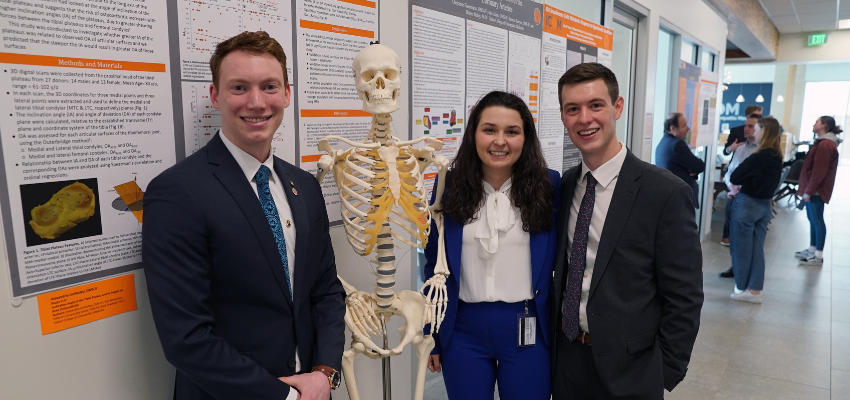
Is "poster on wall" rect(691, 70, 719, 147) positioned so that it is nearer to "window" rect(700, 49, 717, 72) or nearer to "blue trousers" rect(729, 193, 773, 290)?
"window" rect(700, 49, 717, 72)

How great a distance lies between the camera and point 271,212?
1318mm

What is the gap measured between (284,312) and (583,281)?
926 mm

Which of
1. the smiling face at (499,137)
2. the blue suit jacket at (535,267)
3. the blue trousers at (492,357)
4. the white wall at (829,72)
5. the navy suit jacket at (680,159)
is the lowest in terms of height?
the blue trousers at (492,357)

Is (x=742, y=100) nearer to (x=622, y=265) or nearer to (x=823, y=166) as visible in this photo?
(x=823, y=166)

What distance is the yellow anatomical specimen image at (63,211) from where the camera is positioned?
1227 mm

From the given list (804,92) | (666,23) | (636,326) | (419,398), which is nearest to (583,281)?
(636,326)

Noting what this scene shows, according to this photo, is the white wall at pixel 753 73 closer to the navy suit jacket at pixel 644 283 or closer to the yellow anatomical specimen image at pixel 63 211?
the navy suit jacket at pixel 644 283

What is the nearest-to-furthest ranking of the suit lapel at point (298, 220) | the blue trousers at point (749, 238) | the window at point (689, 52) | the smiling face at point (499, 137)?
1. the suit lapel at point (298, 220)
2. the smiling face at point (499, 137)
3. the blue trousers at point (749, 238)
4. the window at point (689, 52)

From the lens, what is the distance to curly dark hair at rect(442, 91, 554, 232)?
1716 millimetres

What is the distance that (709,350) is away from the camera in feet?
11.8

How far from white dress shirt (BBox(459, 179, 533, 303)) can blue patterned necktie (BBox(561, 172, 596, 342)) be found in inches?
5.2

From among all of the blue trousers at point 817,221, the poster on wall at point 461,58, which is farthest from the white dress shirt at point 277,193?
the blue trousers at point 817,221

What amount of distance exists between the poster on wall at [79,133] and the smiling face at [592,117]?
119 centimetres

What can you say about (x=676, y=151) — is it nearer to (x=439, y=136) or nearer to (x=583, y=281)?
(x=439, y=136)
